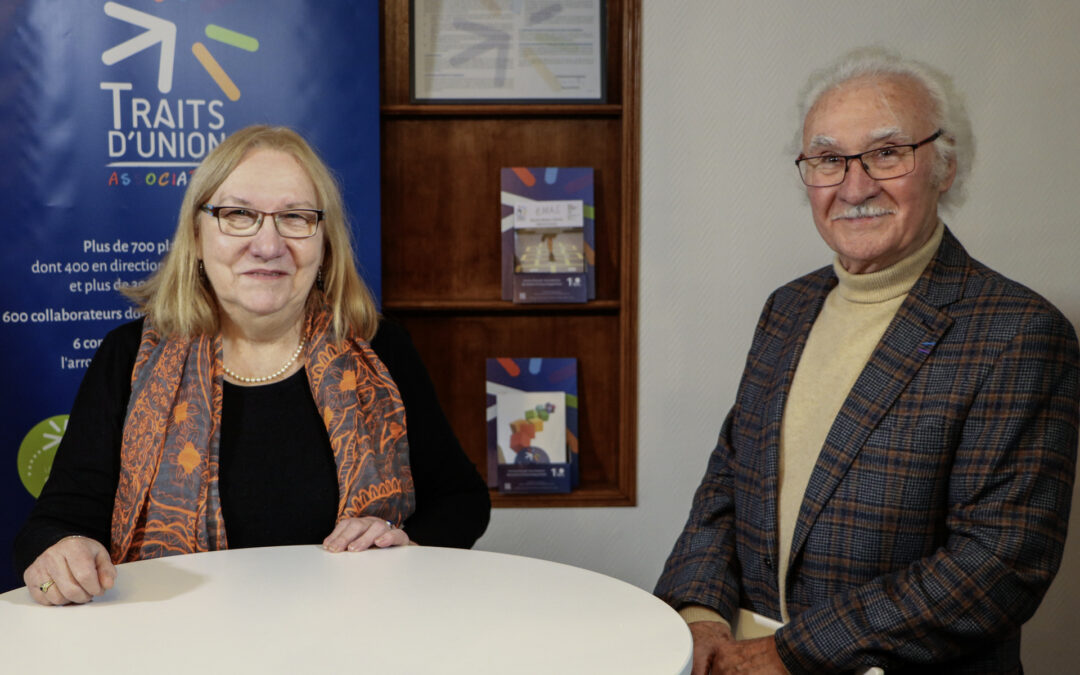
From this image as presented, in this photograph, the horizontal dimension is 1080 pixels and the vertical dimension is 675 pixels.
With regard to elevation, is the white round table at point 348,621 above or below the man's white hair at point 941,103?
below

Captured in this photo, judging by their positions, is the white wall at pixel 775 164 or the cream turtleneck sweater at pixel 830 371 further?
the white wall at pixel 775 164

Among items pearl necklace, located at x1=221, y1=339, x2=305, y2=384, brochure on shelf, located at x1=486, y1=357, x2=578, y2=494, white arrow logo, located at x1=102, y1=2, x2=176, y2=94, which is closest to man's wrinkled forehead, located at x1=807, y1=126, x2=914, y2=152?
pearl necklace, located at x1=221, y1=339, x2=305, y2=384

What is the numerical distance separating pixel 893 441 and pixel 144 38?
2.21 metres

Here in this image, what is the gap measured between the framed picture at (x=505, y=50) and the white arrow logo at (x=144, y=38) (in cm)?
68

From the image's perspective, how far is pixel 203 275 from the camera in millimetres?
2041

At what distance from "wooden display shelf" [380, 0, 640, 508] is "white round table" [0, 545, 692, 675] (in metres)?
1.47

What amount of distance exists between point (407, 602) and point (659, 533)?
1.75 meters

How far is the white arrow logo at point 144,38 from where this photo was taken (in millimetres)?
2650

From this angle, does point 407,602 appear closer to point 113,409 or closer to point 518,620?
point 518,620

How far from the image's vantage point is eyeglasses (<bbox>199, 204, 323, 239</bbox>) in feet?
6.35

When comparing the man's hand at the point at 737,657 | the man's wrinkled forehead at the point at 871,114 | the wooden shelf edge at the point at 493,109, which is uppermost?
the wooden shelf edge at the point at 493,109

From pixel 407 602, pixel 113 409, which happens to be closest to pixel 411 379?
pixel 113 409

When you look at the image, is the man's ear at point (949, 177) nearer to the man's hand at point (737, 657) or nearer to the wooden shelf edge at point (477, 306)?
the man's hand at point (737, 657)

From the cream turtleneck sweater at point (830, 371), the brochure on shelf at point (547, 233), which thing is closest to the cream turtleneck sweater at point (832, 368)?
the cream turtleneck sweater at point (830, 371)
